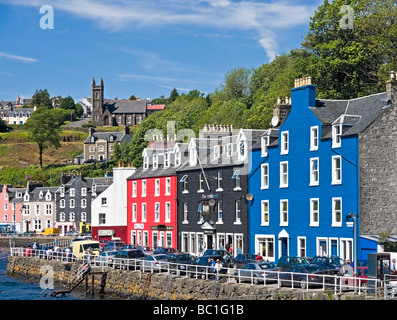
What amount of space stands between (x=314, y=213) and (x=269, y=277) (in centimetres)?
1402

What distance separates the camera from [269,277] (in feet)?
134

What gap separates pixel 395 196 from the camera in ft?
167

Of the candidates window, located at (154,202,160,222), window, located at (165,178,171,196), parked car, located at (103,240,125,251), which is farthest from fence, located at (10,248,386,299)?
window, located at (154,202,160,222)

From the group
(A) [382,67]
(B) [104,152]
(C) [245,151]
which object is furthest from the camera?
(B) [104,152]

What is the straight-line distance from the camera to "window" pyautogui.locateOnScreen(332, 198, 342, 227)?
5081 centimetres

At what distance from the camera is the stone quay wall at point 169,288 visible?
3484 cm

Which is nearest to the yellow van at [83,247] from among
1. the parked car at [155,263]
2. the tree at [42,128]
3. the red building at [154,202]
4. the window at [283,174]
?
the red building at [154,202]

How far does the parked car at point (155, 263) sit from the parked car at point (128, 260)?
0.69m

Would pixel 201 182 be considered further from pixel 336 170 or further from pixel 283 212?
pixel 336 170

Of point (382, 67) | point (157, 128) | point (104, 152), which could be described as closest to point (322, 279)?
point (382, 67)

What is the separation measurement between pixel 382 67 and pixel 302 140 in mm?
Answer: 24533

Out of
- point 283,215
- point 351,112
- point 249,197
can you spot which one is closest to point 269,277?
point 283,215
